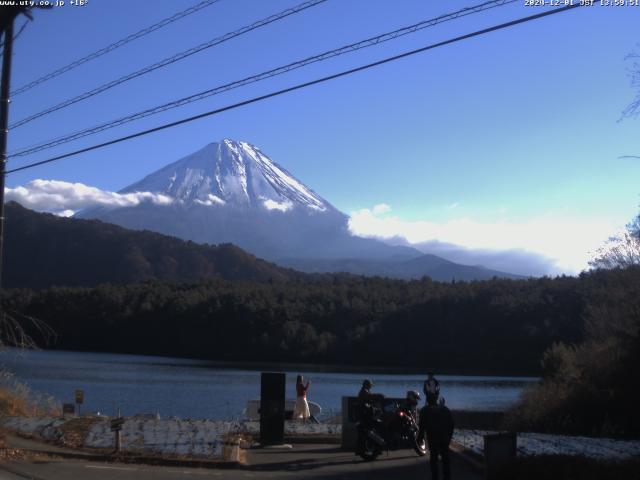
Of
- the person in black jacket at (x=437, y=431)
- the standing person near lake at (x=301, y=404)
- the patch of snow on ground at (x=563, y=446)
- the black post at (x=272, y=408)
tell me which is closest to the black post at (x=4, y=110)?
the black post at (x=272, y=408)

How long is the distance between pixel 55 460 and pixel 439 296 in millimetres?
60388

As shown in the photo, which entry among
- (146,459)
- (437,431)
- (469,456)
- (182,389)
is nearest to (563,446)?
(469,456)

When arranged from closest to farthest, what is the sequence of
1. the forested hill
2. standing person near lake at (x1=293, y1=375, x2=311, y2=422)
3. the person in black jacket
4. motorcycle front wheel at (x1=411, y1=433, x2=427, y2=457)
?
the person in black jacket, motorcycle front wheel at (x1=411, y1=433, x2=427, y2=457), standing person near lake at (x1=293, y1=375, x2=311, y2=422), the forested hill

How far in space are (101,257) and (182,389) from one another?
296 feet

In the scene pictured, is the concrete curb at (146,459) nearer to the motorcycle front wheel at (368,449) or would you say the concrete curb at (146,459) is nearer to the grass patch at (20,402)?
the motorcycle front wheel at (368,449)

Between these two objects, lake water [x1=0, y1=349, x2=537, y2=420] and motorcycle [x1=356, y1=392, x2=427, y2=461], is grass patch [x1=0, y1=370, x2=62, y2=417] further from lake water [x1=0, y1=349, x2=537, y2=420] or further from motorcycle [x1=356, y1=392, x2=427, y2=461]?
motorcycle [x1=356, y1=392, x2=427, y2=461]

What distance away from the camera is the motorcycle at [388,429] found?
13.7 m

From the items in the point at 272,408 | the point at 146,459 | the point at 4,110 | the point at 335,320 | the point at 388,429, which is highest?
the point at 335,320

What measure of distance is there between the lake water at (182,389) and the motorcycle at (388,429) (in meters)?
8.19

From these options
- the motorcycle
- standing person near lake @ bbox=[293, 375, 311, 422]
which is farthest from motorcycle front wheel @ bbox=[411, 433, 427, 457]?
standing person near lake @ bbox=[293, 375, 311, 422]

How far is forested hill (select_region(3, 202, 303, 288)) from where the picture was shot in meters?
116

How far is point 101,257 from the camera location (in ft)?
405

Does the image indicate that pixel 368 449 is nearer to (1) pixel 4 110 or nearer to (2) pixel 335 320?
(1) pixel 4 110

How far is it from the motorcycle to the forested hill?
98654 millimetres
